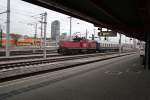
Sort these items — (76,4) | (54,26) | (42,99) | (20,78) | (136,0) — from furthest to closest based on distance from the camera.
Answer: (54,26) → (20,78) → (76,4) → (136,0) → (42,99)

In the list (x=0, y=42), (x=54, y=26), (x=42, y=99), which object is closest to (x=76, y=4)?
(x=42, y=99)

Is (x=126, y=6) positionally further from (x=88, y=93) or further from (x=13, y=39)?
(x=13, y=39)

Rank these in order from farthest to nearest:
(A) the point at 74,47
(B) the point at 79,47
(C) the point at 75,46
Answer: (B) the point at 79,47, (C) the point at 75,46, (A) the point at 74,47

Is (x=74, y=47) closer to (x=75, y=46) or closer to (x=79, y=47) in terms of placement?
(x=75, y=46)

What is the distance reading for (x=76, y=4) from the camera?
41.1 feet

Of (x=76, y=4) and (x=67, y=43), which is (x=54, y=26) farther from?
(x=76, y=4)

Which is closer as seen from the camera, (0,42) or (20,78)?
(20,78)

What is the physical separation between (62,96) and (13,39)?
60.0 metres

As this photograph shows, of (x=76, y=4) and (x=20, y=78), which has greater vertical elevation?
(x=76, y=4)

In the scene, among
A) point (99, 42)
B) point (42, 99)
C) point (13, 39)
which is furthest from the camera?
point (13, 39)

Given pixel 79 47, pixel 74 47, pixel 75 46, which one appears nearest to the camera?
pixel 74 47

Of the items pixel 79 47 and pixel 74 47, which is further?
pixel 79 47

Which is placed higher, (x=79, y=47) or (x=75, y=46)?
(x=75, y=46)

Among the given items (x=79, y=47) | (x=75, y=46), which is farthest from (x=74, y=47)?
(x=79, y=47)
